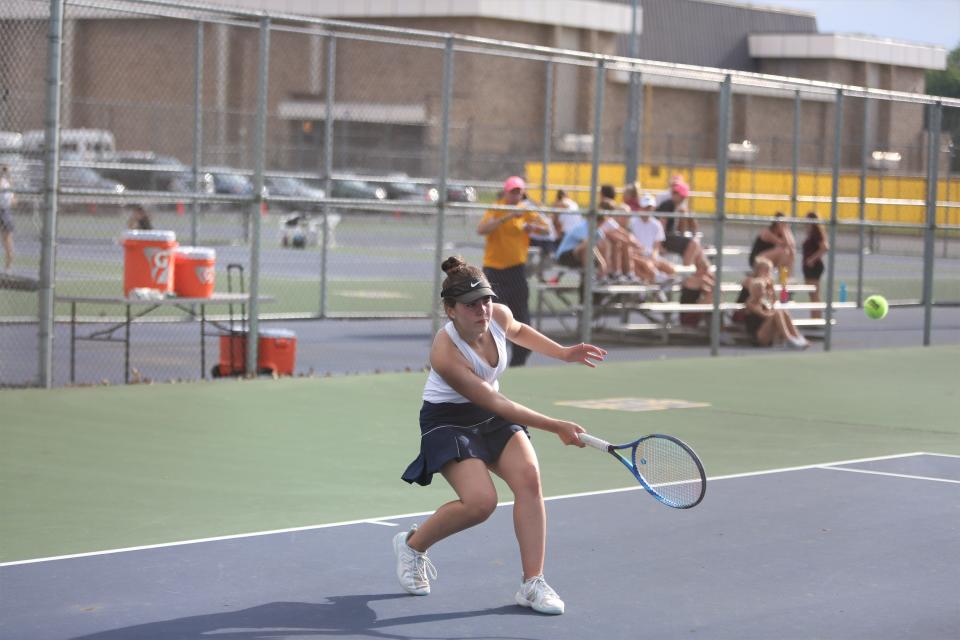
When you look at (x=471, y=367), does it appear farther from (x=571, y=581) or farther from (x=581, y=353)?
(x=571, y=581)

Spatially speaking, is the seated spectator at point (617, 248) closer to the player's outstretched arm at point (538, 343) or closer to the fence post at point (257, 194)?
the fence post at point (257, 194)

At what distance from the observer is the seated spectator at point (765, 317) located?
19078mm

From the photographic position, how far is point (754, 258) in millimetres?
20234

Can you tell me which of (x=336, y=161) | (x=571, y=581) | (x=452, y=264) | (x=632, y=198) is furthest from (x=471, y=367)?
(x=336, y=161)

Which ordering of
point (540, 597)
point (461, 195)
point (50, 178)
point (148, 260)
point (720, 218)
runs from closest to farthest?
1. point (540, 597)
2. point (50, 178)
3. point (148, 260)
4. point (720, 218)
5. point (461, 195)

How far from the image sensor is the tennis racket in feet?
19.6

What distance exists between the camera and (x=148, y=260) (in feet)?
43.1

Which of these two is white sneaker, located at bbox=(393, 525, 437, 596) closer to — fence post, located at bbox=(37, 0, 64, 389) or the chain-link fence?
the chain-link fence

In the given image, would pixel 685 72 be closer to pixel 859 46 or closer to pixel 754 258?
pixel 754 258

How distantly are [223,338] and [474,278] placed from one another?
8157 millimetres

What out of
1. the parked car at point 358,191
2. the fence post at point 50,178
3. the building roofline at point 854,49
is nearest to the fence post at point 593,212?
the fence post at point 50,178

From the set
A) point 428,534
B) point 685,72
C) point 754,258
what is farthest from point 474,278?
point 754,258

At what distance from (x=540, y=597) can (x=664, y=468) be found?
27.5 inches

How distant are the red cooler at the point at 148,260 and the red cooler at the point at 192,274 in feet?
0.75
